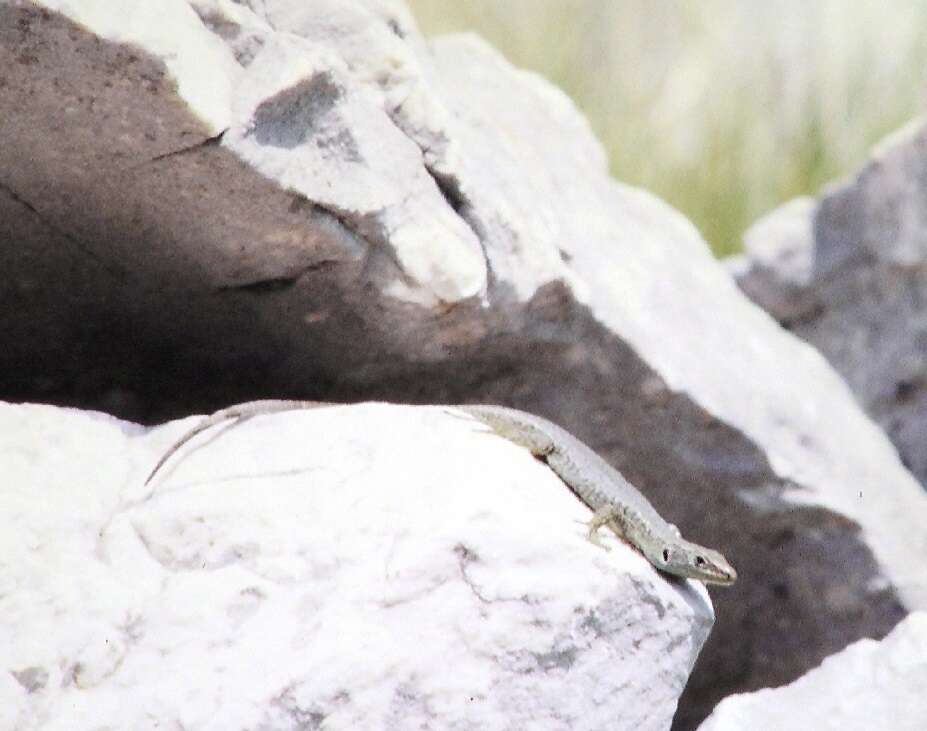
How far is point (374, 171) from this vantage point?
101 inches

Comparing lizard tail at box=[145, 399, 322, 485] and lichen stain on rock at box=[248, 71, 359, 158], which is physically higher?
lichen stain on rock at box=[248, 71, 359, 158]

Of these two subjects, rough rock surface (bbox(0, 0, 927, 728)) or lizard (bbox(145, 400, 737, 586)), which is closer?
rough rock surface (bbox(0, 0, 927, 728))

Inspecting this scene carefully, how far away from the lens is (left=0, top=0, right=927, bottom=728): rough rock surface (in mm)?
2312

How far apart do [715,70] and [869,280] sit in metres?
1.33

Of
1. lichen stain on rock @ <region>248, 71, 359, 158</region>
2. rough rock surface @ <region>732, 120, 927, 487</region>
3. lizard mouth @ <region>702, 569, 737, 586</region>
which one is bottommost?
rough rock surface @ <region>732, 120, 927, 487</region>

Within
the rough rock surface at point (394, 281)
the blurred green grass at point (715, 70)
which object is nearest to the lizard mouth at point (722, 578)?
the rough rock surface at point (394, 281)

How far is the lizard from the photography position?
2.43 metres

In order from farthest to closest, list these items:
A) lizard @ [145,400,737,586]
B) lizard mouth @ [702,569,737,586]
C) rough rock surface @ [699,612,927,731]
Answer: lizard mouth @ [702,569,737,586], lizard @ [145,400,737,586], rough rock surface @ [699,612,927,731]

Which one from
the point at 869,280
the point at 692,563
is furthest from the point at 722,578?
the point at 869,280

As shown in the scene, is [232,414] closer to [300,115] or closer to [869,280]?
[300,115]

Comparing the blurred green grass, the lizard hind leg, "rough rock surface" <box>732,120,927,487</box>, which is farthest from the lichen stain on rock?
the blurred green grass

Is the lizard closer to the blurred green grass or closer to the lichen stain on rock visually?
the lichen stain on rock

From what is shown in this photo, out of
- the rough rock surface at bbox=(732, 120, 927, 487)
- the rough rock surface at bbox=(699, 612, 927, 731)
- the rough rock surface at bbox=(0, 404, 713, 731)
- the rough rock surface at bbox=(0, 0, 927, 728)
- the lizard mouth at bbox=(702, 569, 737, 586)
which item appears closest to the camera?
the rough rock surface at bbox=(0, 404, 713, 731)

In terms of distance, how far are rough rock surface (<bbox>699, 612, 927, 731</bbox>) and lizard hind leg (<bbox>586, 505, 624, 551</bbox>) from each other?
40 centimetres
